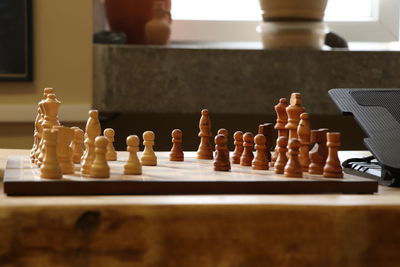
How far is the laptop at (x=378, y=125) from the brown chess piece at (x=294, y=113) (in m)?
0.08

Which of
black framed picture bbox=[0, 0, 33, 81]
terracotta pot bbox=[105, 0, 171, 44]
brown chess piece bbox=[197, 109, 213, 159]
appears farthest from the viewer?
terracotta pot bbox=[105, 0, 171, 44]

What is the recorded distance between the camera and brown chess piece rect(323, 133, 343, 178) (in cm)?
114

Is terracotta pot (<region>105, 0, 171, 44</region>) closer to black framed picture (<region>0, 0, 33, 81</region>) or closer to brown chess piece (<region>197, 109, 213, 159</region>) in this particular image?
black framed picture (<region>0, 0, 33, 81</region>)

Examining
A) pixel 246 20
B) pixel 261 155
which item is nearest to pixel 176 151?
pixel 261 155

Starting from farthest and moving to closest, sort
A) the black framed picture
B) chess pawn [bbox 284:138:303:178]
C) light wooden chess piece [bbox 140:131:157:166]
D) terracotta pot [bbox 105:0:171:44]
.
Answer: terracotta pot [bbox 105:0:171:44], the black framed picture, light wooden chess piece [bbox 140:131:157:166], chess pawn [bbox 284:138:303:178]

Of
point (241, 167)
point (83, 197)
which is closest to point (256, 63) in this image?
point (241, 167)

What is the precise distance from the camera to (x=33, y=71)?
242cm

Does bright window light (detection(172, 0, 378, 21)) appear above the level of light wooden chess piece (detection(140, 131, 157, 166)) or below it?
above

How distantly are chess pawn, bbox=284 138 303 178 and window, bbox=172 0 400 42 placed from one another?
1693 mm

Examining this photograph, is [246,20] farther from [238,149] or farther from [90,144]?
[90,144]

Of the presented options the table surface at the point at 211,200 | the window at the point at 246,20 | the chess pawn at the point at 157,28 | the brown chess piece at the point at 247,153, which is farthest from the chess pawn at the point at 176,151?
the window at the point at 246,20

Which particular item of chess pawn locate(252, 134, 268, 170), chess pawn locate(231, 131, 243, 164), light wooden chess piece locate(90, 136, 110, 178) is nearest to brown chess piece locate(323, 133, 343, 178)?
chess pawn locate(252, 134, 268, 170)

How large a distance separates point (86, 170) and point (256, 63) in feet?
4.66

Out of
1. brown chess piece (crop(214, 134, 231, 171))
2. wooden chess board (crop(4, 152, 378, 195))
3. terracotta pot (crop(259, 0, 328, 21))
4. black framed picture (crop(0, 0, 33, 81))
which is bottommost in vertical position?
wooden chess board (crop(4, 152, 378, 195))
